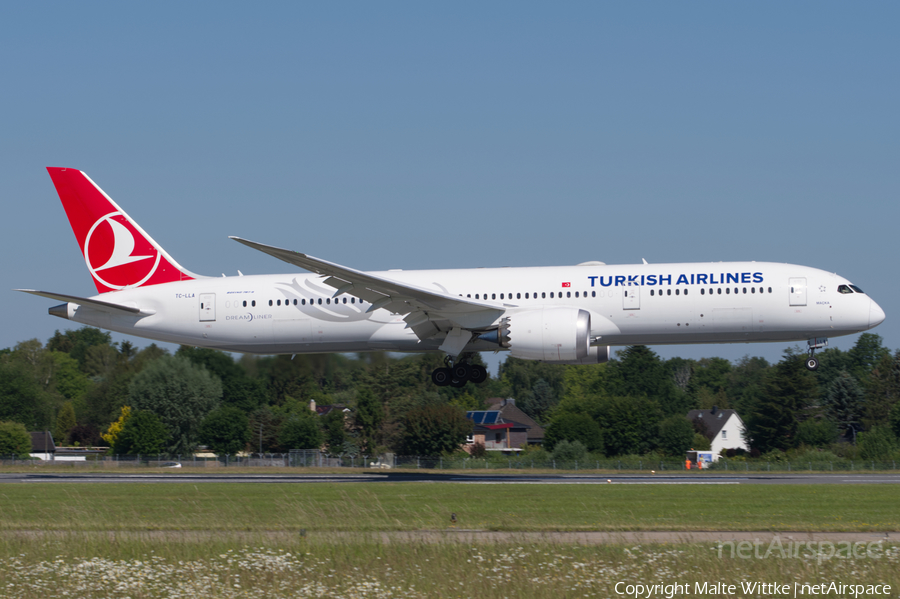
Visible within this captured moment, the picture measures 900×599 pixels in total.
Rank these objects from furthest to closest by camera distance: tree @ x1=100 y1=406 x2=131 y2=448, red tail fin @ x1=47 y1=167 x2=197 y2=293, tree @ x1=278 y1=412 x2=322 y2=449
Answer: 1. tree @ x1=100 y1=406 x2=131 y2=448
2. tree @ x1=278 y1=412 x2=322 y2=449
3. red tail fin @ x1=47 y1=167 x2=197 y2=293

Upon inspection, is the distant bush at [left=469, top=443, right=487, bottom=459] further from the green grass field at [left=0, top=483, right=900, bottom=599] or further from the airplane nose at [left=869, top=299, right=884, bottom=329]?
the green grass field at [left=0, top=483, right=900, bottom=599]

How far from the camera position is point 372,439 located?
80562mm

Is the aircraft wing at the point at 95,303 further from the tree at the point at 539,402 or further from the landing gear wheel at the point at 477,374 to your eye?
the tree at the point at 539,402

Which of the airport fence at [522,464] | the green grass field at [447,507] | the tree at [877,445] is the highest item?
the tree at [877,445]

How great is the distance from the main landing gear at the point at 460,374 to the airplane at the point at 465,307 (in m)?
0.05

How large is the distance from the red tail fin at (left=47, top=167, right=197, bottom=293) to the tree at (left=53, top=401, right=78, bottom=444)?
253 ft

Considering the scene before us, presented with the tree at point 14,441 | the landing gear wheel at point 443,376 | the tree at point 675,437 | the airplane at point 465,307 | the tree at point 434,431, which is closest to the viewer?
the airplane at point 465,307

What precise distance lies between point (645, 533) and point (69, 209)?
93.7ft

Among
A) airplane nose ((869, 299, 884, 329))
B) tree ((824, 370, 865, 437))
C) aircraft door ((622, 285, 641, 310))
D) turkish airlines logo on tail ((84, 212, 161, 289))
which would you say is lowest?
tree ((824, 370, 865, 437))

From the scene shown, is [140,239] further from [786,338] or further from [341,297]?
[786,338]

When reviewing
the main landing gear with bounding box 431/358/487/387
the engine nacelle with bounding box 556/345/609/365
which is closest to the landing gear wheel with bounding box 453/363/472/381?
the main landing gear with bounding box 431/358/487/387

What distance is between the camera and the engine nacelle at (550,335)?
30422mm
